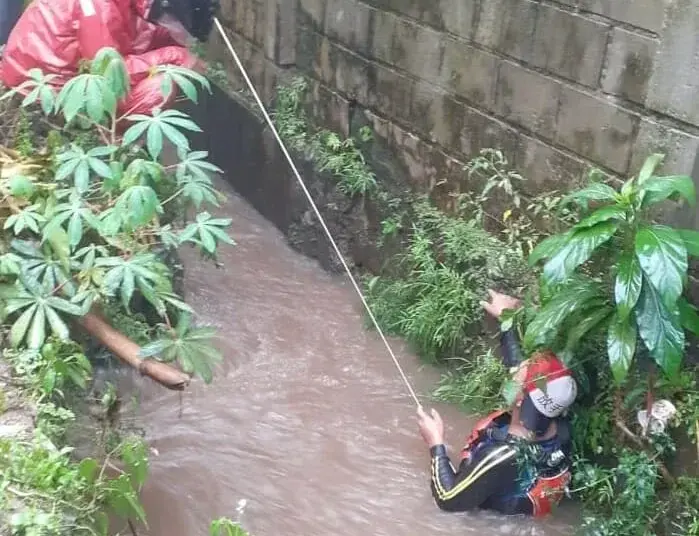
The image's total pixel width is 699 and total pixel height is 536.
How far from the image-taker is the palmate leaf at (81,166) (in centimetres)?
327

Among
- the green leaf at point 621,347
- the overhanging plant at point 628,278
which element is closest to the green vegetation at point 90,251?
the overhanging plant at point 628,278

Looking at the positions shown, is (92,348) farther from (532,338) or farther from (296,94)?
(296,94)

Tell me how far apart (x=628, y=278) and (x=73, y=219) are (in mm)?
1932

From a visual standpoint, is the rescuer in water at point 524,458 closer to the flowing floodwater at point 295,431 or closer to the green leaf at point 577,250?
the flowing floodwater at point 295,431

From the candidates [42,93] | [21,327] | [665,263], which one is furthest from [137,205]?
[665,263]

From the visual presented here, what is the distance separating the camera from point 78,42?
4.04 metres

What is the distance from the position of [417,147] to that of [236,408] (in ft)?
5.66

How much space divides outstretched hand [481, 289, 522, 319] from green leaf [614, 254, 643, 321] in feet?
3.34

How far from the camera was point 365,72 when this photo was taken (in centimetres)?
511

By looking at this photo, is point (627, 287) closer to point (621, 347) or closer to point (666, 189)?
point (621, 347)

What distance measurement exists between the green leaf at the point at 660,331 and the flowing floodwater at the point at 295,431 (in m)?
0.92

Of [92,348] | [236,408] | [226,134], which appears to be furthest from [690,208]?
A: [226,134]

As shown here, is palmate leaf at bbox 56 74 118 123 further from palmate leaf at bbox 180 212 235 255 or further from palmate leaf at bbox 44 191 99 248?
palmate leaf at bbox 180 212 235 255

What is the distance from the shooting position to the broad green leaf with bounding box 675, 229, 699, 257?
3.00 m
